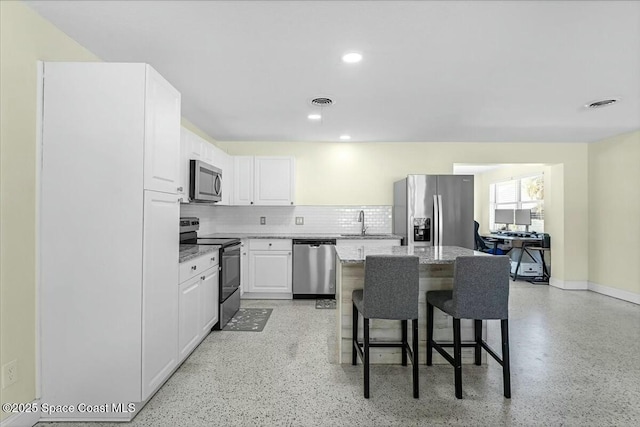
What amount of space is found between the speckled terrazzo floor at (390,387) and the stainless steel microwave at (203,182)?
1.46 m

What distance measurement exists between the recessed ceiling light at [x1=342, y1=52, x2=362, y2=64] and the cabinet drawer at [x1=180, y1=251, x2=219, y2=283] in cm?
204

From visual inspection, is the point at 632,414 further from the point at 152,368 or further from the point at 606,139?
the point at 606,139

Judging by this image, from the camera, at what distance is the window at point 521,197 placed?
6.76 meters

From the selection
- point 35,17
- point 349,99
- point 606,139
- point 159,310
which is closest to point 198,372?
point 159,310

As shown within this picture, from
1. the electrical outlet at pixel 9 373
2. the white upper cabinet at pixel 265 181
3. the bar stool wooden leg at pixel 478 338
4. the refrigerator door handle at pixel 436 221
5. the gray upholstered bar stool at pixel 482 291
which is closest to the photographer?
the electrical outlet at pixel 9 373

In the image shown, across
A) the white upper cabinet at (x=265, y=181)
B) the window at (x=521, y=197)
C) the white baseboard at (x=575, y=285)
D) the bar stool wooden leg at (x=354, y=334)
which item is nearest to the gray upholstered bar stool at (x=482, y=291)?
the bar stool wooden leg at (x=354, y=334)

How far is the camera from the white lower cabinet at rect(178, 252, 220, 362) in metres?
2.68

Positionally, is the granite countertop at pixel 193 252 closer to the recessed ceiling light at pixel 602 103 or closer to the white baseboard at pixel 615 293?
the recessed ceiling light at pixel 602 103

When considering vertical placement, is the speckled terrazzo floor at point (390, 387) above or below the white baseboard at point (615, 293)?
below

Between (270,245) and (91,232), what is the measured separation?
2.98 m

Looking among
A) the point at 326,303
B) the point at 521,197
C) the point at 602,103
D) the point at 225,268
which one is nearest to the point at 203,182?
the point at 225,268

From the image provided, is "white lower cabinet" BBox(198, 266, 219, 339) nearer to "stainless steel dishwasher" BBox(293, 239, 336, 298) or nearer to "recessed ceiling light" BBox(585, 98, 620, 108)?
"stainless steel dishwasher" BBox(293, 239, 336, 298)

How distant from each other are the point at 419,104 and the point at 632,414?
303 centimetres

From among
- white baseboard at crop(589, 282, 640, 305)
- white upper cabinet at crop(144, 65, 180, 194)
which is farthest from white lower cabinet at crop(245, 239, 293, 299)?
white baseboard at crop(589, 282, 640, 305)
